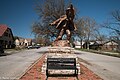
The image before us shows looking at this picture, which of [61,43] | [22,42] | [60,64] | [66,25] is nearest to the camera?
[60,64]

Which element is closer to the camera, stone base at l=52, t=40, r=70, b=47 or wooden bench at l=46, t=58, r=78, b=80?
wooden bench at l=46, t=58, r=78, b=80

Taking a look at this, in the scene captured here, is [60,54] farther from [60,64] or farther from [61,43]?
[61,43]

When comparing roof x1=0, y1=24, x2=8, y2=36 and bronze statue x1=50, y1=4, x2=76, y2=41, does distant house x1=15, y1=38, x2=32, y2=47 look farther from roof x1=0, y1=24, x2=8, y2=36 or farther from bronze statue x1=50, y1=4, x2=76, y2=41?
bronze statue x1=50, y1=4, x2=76, y2=41

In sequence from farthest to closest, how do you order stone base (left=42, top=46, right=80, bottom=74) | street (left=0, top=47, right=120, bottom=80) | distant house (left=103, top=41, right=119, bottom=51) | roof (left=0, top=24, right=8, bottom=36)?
1. distant house (left=103, top=41, right=119, bottom=51)
2. roof (left=0, top=24, right=8, bottom=36)
3. street (left=0, top=47, right=120, bottom=80)
4. stone base (left=42, top=46, right=80, bottom=74)

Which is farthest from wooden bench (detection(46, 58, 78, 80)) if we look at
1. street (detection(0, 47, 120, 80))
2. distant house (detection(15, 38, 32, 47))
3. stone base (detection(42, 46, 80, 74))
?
distant house (detection(15, 38, 32, 47))

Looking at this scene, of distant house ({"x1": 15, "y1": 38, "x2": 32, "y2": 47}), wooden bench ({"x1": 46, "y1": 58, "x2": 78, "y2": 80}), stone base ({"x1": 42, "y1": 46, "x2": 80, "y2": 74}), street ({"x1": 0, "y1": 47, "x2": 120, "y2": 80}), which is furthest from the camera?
distant house ({"x1": 15, "y1": 38, "x2": 32, "y2": 47})

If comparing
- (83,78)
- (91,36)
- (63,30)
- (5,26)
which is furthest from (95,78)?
(91,36)

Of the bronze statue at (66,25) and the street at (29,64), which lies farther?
the bronze statue at (66,25)

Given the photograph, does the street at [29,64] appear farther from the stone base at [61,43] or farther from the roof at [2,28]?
the roof at [2,28]

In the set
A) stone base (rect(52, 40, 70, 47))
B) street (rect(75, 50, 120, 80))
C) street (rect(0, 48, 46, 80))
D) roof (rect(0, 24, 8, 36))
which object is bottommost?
street (rect(75, 50, 120, 80))

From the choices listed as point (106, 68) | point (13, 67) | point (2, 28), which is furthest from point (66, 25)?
point (2, 28)

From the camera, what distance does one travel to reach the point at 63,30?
1435cm

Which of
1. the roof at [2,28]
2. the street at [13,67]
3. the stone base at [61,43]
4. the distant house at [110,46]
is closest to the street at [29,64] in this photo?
the street at [13,67]

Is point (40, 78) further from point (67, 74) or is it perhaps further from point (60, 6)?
point (60, 6)
